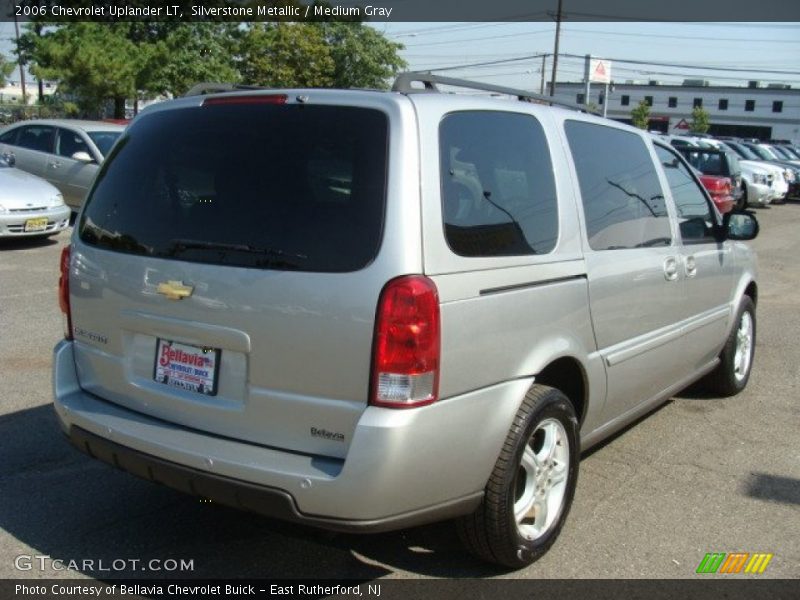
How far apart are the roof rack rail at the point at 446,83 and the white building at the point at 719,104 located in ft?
297

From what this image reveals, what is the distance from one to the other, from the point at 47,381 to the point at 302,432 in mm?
3371

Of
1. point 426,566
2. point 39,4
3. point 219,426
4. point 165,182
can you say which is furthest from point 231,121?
point 39,4

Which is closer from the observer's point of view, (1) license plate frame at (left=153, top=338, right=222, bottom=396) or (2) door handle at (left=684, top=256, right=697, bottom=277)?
(1) license plate frame at (left=153, top=338, right=222, bottom=396)

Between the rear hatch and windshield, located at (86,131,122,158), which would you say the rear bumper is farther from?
windshield, located at (86,131,122,158)

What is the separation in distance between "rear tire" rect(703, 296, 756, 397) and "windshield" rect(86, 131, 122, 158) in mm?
10239

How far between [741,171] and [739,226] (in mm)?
17567

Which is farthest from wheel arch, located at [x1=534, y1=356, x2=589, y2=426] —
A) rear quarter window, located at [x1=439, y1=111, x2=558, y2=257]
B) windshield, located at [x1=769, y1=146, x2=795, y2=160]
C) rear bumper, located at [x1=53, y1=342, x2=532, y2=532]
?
windshield, located at [x1=769, y1=146, x2=795, y2=160]

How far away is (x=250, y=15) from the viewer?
36594 mm

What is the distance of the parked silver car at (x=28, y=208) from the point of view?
34.7 feet

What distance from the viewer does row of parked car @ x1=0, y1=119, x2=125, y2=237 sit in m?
10.7

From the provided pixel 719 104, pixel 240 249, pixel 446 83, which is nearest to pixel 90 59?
pixel 446 83

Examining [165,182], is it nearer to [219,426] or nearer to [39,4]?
[219,426]

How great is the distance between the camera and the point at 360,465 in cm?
272

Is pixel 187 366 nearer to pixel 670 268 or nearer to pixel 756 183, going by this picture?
pixel 670 268
